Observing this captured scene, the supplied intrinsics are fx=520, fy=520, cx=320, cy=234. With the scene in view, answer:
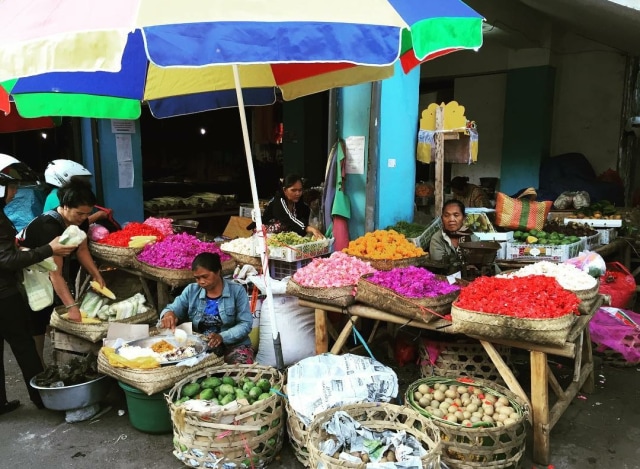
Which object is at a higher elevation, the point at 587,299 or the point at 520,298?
the point at 520,298

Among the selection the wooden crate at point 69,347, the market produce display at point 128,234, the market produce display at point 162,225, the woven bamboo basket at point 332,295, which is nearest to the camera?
the woven bamboo basket at point 332,295

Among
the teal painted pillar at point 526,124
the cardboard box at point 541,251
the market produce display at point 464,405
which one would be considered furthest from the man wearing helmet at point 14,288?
the teal painted pillar at point 526,124

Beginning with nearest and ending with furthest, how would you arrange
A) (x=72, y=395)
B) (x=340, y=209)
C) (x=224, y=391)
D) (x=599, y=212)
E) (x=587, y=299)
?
1. (x=224, y=391)
2. (x=587, y=299)
3. (x=72, y=395)
4. (x=340, y=209)
5. (x=599, y=212)

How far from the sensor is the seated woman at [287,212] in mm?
5969

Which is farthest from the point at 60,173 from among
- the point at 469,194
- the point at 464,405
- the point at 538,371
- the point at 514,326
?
the point at 469,194

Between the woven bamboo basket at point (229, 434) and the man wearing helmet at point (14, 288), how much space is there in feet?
4.95

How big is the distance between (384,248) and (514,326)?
1.81 m

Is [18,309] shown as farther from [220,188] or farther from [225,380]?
[220,188]

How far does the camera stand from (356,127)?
6.17 meters

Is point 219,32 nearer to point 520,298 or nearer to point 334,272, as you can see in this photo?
point 334,272

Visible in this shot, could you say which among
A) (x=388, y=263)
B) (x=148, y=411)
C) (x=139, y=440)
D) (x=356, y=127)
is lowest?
(x=139, y=440)

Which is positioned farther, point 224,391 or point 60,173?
point 60,173

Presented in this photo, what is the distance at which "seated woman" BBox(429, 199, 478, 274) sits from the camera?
508 cm

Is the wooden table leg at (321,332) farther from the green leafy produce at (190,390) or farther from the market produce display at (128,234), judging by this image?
the market produce display at (128,234)
